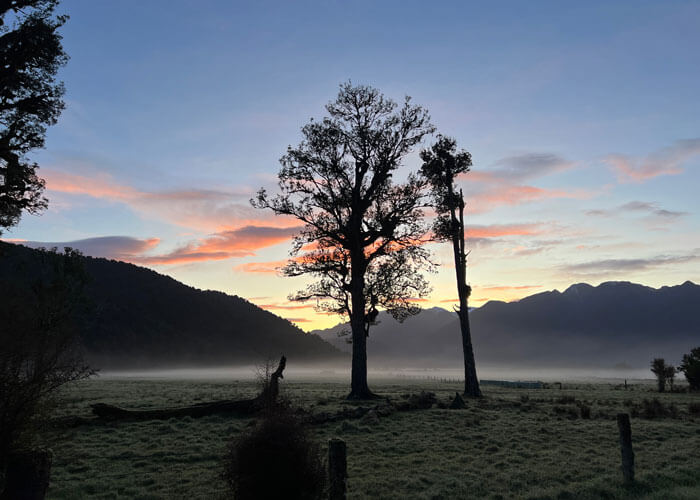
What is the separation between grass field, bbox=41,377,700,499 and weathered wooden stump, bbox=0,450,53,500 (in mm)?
1859

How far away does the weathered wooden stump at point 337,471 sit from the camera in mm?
7719

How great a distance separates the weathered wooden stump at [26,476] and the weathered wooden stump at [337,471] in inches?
186

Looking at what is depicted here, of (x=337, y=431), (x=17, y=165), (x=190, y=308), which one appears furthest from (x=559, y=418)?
(x=190, y=308)

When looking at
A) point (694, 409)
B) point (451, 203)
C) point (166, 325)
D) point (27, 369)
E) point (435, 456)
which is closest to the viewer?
point (27, 369)

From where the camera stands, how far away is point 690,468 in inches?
485

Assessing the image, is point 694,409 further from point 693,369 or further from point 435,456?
point 693,369

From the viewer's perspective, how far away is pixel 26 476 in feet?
25.5

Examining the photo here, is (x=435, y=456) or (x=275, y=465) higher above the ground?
(x=275, y=465)

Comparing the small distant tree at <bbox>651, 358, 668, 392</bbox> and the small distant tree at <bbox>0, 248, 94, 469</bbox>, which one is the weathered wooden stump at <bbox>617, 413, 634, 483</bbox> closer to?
the small distant tree at <bbox>0, 248, 94, 469</bbox>

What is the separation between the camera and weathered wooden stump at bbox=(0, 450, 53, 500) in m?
7.68

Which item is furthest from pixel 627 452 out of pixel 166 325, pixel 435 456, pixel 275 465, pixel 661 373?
pixel 166 325

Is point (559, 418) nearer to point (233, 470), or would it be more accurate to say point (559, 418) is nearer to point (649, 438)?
point (649, 438)

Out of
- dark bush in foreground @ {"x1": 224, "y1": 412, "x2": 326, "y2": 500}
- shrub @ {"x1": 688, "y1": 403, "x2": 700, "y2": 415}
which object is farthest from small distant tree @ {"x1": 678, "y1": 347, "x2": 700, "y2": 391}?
dark bush in foreground @ {"x1": 224, "y1": 412, "x2": 326, "y2": 500}

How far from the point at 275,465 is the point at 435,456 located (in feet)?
24.1
